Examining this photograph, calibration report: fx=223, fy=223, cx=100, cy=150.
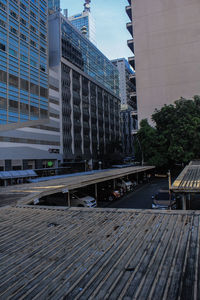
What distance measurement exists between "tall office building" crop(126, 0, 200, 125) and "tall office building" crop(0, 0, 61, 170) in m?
21.9

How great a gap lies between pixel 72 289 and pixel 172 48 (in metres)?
52.5

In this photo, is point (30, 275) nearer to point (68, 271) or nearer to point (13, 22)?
point (68, 271)

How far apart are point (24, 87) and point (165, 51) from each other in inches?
1234

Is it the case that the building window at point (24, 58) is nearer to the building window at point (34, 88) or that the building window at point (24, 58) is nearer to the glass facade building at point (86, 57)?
the building window at point (34, 88)

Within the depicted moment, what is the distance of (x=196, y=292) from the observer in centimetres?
392

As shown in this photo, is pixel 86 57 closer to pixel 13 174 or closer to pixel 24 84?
pixel 24 84

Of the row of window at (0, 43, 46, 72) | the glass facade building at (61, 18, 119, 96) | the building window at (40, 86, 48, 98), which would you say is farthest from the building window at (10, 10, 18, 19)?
the glass facade building at (61, 18, 119, 96)

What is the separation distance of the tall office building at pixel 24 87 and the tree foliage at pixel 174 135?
24.0 m

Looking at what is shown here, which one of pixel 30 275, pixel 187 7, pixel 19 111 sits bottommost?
pixel 30 275

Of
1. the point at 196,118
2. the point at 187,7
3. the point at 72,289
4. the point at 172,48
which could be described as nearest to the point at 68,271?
the point at 72,289

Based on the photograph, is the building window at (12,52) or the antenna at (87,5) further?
the antenna at (87,5)

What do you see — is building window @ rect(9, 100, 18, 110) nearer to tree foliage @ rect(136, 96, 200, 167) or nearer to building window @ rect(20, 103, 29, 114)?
building window @ rect(20, 103, 29, 114)

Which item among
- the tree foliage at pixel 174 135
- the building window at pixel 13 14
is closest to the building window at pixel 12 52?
the building window at pixel 13 14

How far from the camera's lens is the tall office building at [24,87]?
1682 inches
